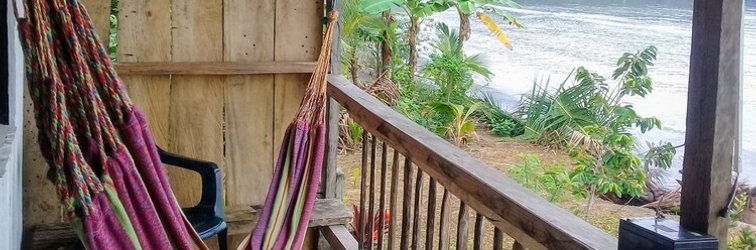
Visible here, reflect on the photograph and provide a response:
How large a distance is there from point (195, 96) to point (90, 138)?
1318mm

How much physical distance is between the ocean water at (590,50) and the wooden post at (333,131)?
305 cm

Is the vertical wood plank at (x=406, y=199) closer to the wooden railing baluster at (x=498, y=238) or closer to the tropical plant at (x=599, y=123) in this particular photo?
the wooden railing baluster at (x=498, y=238)

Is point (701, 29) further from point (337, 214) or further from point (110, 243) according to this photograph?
point (337, 214)

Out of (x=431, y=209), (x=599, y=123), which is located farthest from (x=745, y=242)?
(x=431, y=209)

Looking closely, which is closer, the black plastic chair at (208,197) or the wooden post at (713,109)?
the wooden post at (713,109)

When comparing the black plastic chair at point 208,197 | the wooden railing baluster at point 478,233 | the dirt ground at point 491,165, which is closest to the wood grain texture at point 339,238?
the black plastic chair at point 208,197

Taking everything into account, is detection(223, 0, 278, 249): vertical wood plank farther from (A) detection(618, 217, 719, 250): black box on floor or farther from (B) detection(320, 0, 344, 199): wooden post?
(A) detection(618, 217, 719, 250): black box on floor

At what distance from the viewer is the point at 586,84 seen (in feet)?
20.5

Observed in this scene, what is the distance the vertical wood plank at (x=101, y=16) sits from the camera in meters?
2.44

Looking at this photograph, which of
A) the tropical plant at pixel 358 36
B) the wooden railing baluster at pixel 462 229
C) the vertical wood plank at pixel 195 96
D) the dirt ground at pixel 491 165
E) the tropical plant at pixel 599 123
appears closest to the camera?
the wooden railing baluster at pixel 462 229

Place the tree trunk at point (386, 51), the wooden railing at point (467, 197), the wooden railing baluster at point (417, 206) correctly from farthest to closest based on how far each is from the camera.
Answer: the tree trunk at point (386, 51), the wooden railing baluster at point (417, 206), the wooden railing at point (467, 197)

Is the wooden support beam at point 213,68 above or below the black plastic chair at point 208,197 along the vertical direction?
above

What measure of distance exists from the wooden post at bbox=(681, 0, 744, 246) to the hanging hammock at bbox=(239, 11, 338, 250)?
125 cm

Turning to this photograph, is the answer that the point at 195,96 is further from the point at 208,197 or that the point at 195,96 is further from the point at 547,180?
the point at 547,180
